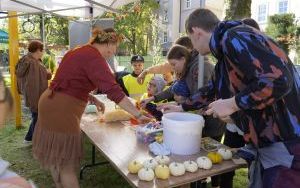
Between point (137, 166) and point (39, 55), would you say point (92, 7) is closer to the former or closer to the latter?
point (39, 55)

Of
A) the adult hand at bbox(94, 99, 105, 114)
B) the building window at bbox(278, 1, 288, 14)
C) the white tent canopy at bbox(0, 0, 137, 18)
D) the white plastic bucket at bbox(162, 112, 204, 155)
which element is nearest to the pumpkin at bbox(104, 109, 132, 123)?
the adult hand at bbox(94, 99, 105, 114)

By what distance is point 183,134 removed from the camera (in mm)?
1994

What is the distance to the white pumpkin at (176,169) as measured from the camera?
1.78 meters

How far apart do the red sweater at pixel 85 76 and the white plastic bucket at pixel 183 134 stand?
0.46 m

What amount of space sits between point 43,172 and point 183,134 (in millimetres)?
2579

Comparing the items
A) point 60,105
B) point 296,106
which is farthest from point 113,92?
point 296,106

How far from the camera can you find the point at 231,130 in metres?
2.77

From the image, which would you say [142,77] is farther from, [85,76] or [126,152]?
[126,152]

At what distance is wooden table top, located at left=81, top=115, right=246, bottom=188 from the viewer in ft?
5.73

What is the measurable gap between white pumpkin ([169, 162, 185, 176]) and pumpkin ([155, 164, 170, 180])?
3cm

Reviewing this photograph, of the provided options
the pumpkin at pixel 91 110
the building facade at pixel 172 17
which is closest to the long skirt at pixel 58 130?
the pumpkin at pixel 91 110

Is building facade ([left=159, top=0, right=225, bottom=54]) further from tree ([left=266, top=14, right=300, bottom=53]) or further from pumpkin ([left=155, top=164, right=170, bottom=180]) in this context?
pumpkin ([left=155, top=164, right=170, bottom=180])

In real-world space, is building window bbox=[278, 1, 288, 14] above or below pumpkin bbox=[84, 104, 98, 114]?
above

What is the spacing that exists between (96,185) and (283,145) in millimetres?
2520
